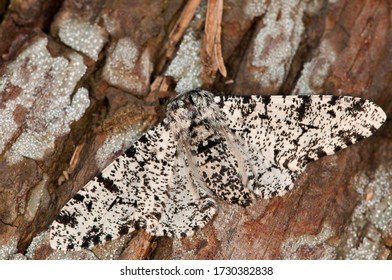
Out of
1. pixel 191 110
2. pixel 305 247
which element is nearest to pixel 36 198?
pixel 191 110

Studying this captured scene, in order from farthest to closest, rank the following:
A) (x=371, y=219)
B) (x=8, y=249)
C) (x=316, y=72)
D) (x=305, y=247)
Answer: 1. (x=316, y=72)
2. (x=371, y=219)
3. (x=305, y=247)
4. (x=8, y=249)

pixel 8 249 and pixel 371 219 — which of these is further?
pixel 371 219

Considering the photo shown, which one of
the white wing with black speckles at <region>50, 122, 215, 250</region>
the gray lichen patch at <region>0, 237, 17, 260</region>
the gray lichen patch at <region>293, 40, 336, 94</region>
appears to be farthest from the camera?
the gray lichen patch at <region>293, 40, 336, 94</region>

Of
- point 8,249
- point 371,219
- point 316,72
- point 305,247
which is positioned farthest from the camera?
point 316,72

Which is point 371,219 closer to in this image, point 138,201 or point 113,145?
point 138,201

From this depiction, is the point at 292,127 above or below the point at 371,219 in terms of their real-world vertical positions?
above

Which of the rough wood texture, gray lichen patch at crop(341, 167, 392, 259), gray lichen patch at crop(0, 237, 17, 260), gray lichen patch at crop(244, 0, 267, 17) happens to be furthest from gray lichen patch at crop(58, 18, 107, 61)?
gray lichen patch at crop(341, 167, 392, 259)

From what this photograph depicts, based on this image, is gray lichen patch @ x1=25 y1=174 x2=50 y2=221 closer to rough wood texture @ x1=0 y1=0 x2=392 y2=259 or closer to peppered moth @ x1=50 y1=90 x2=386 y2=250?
rough wood texture @ x1=0 y1=0 x2=392 y2=259
